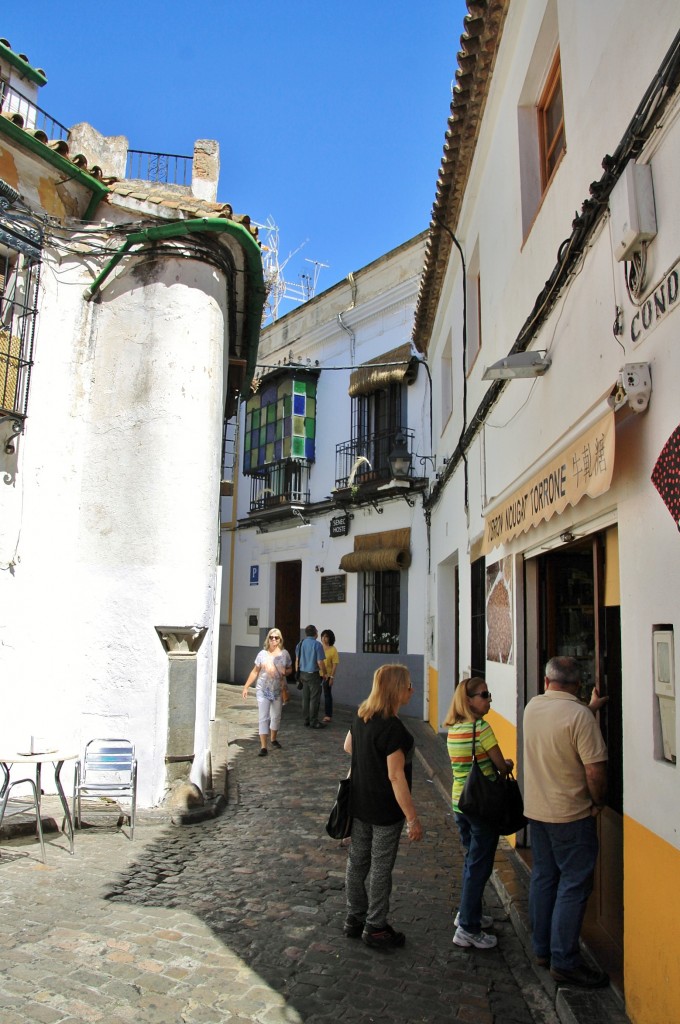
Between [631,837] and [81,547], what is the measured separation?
5181mm

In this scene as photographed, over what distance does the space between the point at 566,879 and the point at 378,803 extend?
100 centimetres

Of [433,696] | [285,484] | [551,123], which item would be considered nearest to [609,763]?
[551,123]

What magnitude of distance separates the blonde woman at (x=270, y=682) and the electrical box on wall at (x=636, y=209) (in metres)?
7.14

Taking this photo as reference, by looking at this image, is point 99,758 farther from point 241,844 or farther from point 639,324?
point 639,324

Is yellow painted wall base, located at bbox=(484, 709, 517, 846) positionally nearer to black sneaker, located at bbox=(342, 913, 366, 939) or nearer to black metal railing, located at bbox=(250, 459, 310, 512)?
black sneaker, located at bbox=(342, 913, 366, 939)

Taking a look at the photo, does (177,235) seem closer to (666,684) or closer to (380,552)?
(666,684)

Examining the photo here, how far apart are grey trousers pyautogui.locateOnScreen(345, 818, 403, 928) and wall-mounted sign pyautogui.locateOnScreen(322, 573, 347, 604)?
1120 cm

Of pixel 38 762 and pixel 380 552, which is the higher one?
pixel 380 552

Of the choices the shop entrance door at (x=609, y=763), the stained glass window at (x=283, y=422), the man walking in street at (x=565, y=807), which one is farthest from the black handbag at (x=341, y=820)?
the stained glass window at (x=283, y=422)

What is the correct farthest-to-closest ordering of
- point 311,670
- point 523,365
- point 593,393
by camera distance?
point 311,670
point 523,365
point 593,393

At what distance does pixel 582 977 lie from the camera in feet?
10.8

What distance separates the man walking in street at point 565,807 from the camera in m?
3.34

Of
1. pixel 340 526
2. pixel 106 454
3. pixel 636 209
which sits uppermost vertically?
pixel 340 526

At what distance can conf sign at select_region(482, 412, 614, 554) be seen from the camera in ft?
9.78
